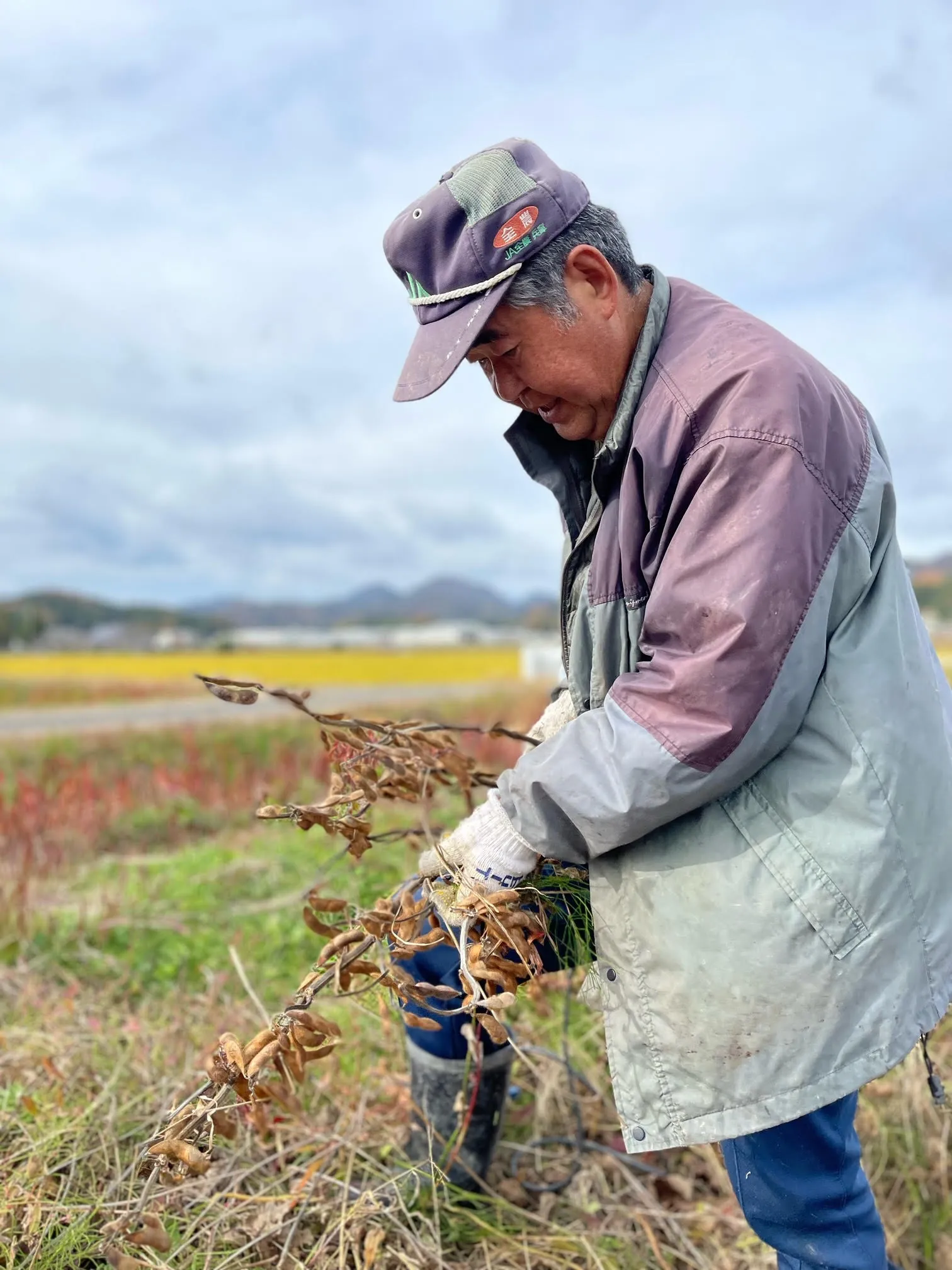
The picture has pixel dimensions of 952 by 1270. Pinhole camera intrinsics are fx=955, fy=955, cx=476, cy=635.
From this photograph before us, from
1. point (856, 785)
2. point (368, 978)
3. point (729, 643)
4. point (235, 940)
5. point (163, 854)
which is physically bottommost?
point (163, 854)

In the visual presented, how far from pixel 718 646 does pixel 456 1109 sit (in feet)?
4.52

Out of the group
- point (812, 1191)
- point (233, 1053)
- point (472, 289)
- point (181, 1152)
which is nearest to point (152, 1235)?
point (181, 1152)

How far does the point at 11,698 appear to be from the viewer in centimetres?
2034

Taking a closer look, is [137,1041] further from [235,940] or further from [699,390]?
[699,390]

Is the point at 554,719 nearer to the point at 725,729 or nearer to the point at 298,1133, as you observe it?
the point at 725,729

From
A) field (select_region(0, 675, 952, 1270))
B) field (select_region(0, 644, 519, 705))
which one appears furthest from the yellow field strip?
field (select_region(0, 675, 952, 1270))

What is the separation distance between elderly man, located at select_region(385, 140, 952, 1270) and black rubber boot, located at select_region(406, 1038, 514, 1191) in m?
0.65

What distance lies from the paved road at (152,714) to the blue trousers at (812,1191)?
8.62 meters

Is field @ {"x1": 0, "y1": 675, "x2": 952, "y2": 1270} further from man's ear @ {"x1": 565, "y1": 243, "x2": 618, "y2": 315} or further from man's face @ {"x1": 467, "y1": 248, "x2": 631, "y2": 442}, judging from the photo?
man's ear @ {"x1": 565, "y1": 243, "x2": 618, "y2": 315}

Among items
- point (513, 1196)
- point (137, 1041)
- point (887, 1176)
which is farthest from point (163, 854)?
point (887, 1176)

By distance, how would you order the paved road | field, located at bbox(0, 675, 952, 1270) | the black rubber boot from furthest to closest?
1. the paved road
2. the black rubber boot
3. field, located at bbox(0, 675, 952, 1270)

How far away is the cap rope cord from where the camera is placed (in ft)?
5.57

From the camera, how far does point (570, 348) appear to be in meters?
1.75

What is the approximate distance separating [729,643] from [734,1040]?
66 centimetres
